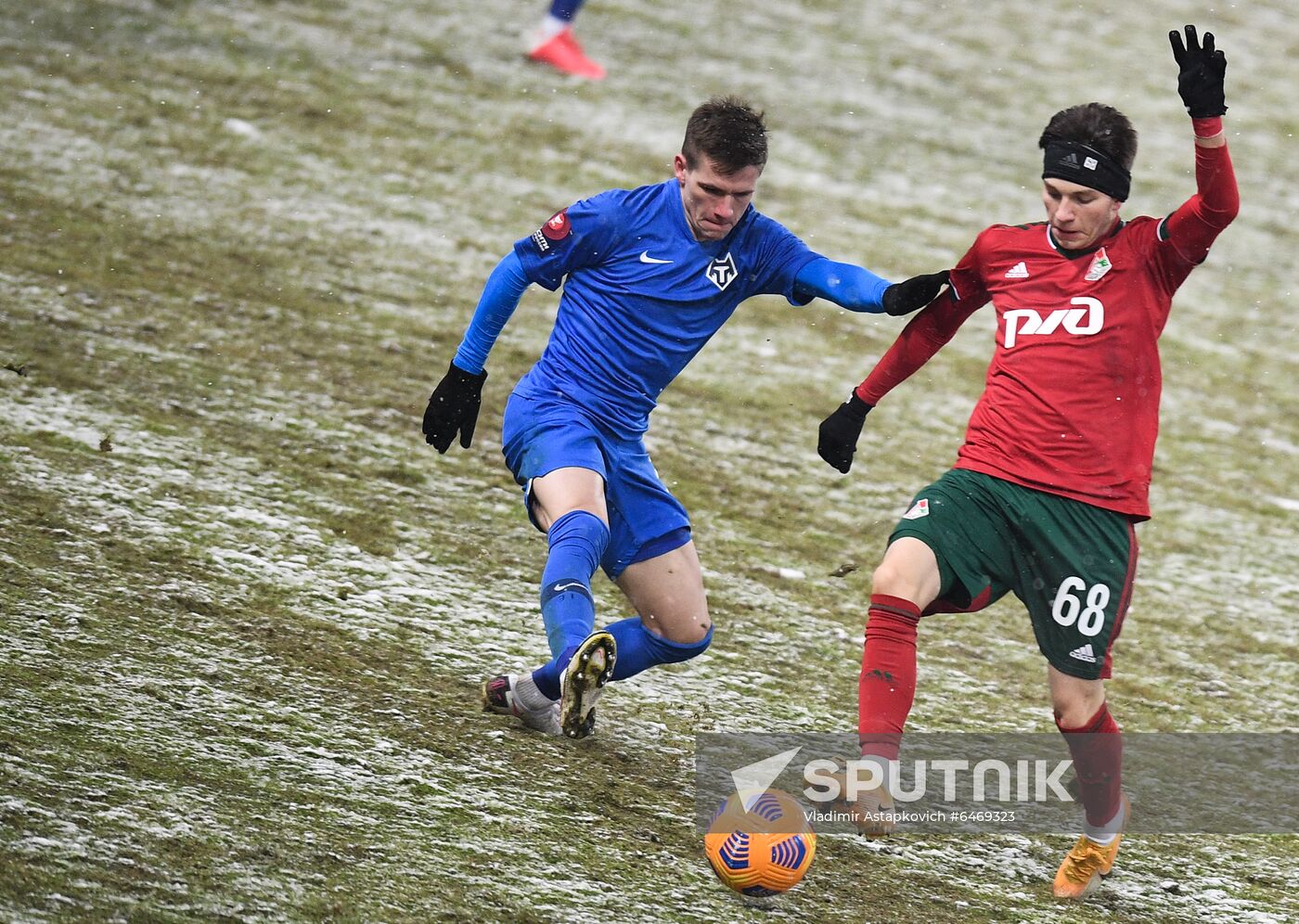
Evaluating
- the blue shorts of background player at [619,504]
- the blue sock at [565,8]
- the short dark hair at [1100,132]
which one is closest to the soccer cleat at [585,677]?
the blue shorts of background player at [619,504]

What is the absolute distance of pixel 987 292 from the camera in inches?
160

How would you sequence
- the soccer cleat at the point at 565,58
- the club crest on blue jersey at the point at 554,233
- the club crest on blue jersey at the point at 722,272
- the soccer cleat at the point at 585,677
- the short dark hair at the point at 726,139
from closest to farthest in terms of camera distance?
the soccer cleat at the point at 585,677 → the short dark hair at the point at 726,139 → the club crest on blue jersey at the point at 554,233 → the club crest on blue jersey at the point at 722,272 → the soccer cleat at the point at 565,58

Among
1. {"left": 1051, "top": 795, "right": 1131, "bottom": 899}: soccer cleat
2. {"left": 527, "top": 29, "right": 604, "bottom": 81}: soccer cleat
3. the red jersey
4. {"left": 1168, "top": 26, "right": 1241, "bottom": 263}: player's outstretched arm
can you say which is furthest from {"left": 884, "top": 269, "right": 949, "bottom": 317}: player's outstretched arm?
{"left": 527, "top": 29, "right": 604, "bottom": 81}: soccer cleat

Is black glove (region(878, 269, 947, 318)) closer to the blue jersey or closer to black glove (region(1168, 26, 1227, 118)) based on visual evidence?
the blue jersey

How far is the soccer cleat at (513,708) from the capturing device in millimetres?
4016

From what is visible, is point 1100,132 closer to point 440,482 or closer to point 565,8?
point 440,482

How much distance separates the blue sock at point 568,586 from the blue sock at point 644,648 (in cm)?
35

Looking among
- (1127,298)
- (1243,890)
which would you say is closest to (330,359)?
(1127,298)

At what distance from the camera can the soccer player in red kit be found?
11.8 feet

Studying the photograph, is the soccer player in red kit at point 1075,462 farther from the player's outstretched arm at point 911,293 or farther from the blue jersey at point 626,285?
the blue jersey at point 626,285

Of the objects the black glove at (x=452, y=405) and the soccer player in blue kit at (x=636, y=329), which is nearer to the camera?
the soccer player in blue kit at (x=636, y=329)

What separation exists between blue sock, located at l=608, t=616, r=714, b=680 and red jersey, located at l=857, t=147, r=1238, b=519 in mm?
969

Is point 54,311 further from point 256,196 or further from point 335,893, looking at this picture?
point 335,893

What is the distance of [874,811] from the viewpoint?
3.30 meters
